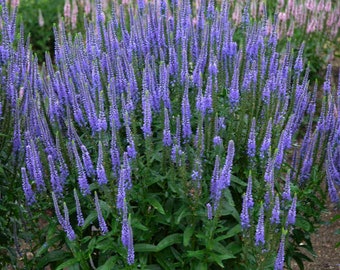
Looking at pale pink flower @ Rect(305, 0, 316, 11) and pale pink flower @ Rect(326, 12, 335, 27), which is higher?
pale pink flower @ Rect(305, 0, 316, 11)

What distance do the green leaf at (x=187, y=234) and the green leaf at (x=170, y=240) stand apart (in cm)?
11

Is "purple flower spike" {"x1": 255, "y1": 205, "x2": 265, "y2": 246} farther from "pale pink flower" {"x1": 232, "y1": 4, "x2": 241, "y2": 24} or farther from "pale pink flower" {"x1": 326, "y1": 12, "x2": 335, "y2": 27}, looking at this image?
"pale pink flower" {"x1": 326, "y1": 12, "x2": 335, "y2": 27}

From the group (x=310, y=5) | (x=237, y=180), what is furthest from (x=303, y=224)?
(x=310, y=5)

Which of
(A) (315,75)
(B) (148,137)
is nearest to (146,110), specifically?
(B) (148,137)

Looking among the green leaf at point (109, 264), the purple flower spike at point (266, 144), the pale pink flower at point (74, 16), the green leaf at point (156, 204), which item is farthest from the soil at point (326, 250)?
the pale pink flower at point (74, 16)

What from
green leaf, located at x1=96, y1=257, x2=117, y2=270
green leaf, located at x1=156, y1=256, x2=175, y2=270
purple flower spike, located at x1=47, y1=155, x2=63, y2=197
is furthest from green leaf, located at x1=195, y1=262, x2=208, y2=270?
purple flower spike, located at x1=47, y1=155, x2=63, y2=197

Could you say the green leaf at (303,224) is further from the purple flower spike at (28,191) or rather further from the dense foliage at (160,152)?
the purple flower spike at (28,191)

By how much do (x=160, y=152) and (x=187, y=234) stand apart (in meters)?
0.66

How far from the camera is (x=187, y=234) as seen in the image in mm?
3729

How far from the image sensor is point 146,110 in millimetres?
3717

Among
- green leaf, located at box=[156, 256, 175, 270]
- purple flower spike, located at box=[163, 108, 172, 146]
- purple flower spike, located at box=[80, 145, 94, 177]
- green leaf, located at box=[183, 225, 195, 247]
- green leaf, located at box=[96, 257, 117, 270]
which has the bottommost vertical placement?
green leaf, located at box=[156, 256, 175, 270]

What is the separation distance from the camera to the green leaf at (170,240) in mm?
3807

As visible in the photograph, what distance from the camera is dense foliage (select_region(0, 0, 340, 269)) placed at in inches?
144

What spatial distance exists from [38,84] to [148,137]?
1.30 m
